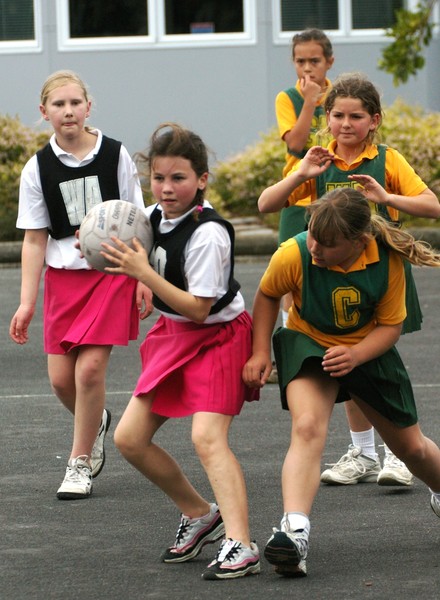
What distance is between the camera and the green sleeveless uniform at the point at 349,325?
550 centimetres

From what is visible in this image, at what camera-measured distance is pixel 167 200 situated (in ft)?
17.7

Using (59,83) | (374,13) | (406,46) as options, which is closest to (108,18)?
(374,13)

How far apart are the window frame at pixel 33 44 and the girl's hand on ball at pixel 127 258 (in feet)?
62.0

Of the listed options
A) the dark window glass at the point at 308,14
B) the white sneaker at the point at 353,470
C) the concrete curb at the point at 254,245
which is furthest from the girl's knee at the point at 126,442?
the dark window glass at the point at 308,14

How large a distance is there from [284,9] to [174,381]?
19.0 metres

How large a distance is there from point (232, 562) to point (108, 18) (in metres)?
19.5

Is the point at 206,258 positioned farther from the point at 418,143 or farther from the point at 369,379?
the point at 418,143

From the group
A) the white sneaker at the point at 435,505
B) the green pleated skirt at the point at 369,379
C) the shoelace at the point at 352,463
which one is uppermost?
the green pleated skirt at the point at 369,379

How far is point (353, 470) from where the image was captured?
22.9 feet

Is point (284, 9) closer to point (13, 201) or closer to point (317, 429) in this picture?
point (13, 201)

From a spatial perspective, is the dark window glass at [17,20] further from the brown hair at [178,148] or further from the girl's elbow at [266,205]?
the brown hair at [178,148]

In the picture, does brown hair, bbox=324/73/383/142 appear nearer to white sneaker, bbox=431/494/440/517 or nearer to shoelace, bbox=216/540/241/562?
white sneaker, bbox=431/494/440/517

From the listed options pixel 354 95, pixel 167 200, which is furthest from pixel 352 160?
pixel 167 200

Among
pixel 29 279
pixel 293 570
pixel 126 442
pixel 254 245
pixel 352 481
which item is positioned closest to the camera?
pixel 293 570
